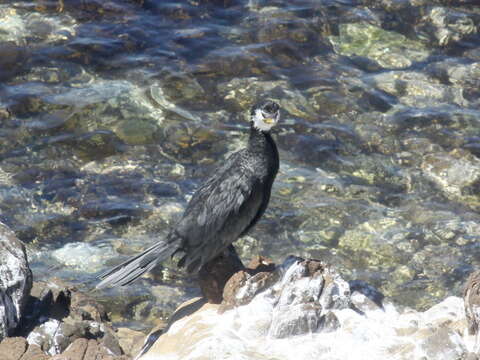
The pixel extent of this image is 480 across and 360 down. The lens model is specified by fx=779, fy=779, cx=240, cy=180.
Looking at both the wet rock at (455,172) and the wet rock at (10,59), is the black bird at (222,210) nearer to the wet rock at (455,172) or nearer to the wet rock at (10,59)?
the wet rock at (455,172)

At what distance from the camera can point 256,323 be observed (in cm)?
530

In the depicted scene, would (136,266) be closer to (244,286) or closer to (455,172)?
(244,286)

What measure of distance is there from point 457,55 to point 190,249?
6.60 m

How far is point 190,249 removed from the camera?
605 cm

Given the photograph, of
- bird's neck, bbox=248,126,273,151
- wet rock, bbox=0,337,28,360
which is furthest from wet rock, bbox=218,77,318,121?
wet rock, bbox=0,337,28,360

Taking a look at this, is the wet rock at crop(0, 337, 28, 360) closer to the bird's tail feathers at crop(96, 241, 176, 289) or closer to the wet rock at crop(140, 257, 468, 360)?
the bird's tail feathers at crop(96, 241, 176, 289)

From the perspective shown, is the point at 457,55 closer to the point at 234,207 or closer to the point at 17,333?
the point at 234,207

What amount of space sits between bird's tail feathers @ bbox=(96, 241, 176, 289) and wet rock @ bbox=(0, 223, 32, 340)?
57 centimetres

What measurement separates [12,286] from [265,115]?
7.63ft

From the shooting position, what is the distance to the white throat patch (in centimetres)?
620

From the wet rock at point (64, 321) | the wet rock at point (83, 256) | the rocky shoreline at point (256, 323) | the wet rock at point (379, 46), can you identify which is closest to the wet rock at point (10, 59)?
the wet rock at point (83, 256)

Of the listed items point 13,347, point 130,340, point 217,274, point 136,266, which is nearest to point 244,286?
point 217,274

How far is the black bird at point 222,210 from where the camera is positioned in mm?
5969

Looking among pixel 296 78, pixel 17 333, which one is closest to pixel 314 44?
pixel 296 78
